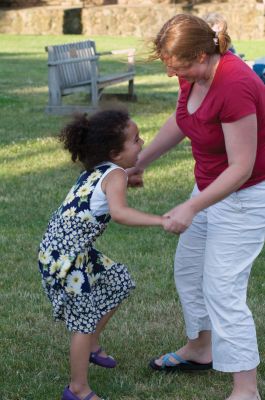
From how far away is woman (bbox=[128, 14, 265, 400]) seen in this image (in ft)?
11.5

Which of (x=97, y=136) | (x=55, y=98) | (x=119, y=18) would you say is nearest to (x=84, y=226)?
(x=97, y=136)

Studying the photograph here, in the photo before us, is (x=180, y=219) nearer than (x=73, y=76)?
Yes

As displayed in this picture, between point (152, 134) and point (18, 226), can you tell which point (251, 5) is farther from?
point (18, 226)

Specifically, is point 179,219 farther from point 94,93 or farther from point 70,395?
point 94,93

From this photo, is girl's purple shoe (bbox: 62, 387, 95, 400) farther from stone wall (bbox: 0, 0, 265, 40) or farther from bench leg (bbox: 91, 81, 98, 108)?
stone wall (bbox: 0, 0, 265, 40)

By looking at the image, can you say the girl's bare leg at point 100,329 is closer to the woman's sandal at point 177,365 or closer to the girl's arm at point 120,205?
the woman's sandal at point 177,365

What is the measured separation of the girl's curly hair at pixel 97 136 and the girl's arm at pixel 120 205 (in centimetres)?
13

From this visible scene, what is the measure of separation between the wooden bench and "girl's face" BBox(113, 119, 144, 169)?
28.7ft

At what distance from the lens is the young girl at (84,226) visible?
381 centimetres

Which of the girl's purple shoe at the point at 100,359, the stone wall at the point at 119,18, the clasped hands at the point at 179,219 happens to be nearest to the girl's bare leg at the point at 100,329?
the girl's purple shoe at the point at 100,359

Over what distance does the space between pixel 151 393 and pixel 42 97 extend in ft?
37.3

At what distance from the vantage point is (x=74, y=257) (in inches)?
150

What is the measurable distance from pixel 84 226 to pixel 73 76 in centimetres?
995

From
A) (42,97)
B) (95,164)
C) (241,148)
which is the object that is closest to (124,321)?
(95,164)
